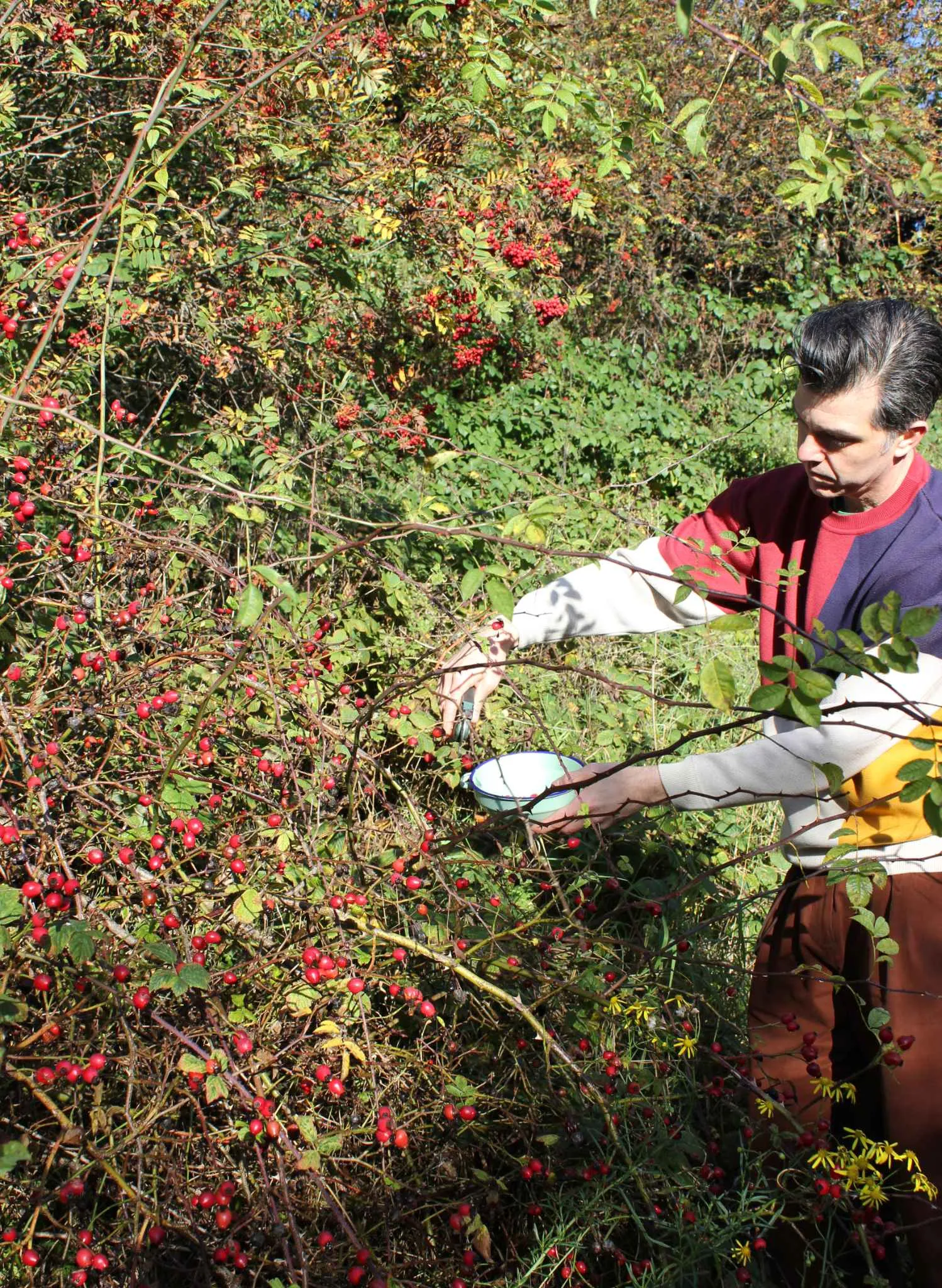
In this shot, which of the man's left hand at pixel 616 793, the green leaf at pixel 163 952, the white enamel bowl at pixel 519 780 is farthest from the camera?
the white enamel bowl at pixel 519 780

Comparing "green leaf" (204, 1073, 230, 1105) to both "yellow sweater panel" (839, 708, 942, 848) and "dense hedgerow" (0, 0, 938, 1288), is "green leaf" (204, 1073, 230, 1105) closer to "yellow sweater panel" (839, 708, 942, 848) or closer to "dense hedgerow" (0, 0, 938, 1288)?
"dense hedgerow" (0, 0, 938, 1288)

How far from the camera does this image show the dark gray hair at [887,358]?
1.71 metres

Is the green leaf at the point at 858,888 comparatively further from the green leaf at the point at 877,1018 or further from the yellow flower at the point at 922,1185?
the yellow flower at the point at 922,1185

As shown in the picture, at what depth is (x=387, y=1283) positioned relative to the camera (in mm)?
1500

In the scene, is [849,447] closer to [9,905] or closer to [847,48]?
[847,48]

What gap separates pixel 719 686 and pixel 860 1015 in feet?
3.75

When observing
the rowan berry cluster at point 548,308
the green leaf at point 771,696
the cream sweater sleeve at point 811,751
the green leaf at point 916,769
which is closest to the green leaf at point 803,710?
the green leaf at point 771,696

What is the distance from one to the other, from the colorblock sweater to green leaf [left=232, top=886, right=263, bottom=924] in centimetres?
77

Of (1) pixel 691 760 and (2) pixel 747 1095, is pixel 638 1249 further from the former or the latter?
(1) pixel 691 760

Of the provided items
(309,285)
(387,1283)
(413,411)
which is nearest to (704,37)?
(413,411)

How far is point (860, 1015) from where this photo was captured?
1.94m

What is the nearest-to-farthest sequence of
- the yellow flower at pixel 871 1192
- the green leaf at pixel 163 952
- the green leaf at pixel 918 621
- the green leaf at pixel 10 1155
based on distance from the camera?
the green leaf at pixel 10 1155
the green leaf at pixel 918 621
the green leaf at pixel 163 952
the yellow flower at pixel 871 1192

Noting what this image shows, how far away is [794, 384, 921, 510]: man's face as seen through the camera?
5.65 feet

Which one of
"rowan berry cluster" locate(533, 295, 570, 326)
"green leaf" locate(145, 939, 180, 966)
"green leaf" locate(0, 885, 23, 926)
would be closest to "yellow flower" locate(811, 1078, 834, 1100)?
"green leaf" locate(145, 939, 180, 966)
